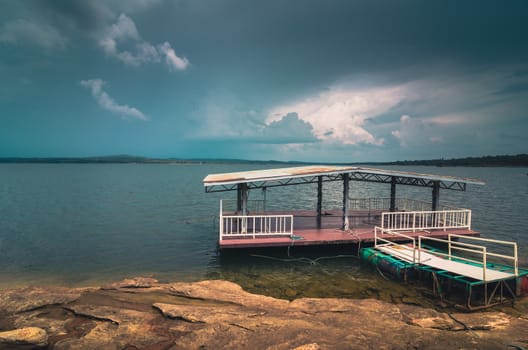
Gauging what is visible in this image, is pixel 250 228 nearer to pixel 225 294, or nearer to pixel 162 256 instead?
pixel 162 256

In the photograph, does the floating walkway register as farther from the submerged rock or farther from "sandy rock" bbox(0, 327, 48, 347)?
"sandy rock" bbox(0, 327, 48, 347)

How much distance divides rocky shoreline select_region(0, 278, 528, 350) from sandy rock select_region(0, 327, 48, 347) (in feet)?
0.06

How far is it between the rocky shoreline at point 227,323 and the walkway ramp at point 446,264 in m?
1.33

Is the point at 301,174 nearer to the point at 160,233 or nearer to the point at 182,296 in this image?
the point at 182,296

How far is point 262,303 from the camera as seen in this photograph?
28.9 ft

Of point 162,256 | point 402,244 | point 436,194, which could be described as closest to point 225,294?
point 162,256

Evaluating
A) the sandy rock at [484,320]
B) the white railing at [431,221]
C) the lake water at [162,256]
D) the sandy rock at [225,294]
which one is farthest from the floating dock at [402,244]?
the sandy rock at [225,294]

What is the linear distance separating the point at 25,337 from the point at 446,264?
13259 millimetres

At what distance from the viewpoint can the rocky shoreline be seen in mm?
6355

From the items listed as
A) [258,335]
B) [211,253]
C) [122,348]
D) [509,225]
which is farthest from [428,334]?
[509,225]

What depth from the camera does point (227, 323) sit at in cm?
726

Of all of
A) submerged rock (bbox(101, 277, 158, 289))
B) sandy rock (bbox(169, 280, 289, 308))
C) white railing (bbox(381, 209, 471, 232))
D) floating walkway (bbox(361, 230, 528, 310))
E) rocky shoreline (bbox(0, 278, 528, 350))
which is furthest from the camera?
white railing (bbox(381, 209, 471, 232))

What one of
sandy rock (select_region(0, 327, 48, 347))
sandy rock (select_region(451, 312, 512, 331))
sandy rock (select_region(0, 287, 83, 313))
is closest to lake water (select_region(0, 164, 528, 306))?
sandy rock (select_region(451, 312, 512, 331))

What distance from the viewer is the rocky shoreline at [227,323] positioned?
20.9 feet
